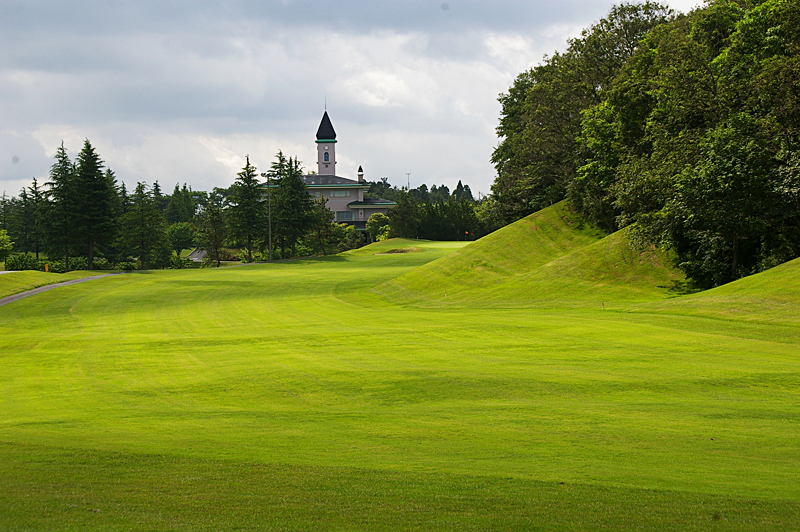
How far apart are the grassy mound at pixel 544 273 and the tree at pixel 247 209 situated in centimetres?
4363

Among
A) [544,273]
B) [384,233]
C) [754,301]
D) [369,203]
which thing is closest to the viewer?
[754,301]

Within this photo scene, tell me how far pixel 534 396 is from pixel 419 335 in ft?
31.3

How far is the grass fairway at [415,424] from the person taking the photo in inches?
242

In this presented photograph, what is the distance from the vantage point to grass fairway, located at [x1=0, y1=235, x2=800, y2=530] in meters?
6.15

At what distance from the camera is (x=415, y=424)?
10.3 metres

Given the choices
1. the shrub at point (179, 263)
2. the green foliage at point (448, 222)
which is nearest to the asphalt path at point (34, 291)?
the shrub at point (179, 263)

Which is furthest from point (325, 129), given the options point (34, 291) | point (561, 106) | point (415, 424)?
point (415, 424)

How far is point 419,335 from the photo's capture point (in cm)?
2180

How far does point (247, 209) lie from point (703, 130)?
63131 millimetres

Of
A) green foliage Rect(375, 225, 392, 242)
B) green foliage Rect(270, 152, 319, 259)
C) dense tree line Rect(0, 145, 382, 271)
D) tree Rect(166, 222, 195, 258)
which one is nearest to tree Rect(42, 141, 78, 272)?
dense tree line Rect(0, 145, 382, 271)

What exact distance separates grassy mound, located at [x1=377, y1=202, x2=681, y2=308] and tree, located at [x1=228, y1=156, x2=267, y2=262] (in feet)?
143

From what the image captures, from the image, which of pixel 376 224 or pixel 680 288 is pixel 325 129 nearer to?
pixel 376 224

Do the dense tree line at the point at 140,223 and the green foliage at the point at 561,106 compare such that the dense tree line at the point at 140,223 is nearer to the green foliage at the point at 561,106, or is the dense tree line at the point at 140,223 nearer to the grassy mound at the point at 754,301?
the green foliage at the point at 561,106

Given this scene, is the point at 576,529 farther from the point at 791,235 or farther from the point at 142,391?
the point at 791,235
